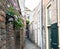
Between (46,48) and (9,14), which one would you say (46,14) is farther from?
(9,14)

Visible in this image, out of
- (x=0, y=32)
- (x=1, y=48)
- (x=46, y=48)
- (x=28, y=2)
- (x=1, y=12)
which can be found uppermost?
(x=28, y=2)

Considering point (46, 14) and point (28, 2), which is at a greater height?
point (28, 2)

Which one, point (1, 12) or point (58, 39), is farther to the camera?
point (58, 39)

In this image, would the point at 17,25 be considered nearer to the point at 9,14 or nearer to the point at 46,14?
the point at 9,14

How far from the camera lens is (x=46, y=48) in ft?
32.5

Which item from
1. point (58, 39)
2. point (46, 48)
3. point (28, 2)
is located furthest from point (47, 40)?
point (28, 2)

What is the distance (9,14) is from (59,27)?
3228 mm

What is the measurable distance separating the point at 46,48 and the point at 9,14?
6.62m

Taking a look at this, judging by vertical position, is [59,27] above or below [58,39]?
above

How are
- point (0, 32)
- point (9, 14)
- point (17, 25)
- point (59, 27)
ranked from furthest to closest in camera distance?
1. point (59, 27)
2. point (17, 25)
3. point (9, 14)
4. point (0, 32)

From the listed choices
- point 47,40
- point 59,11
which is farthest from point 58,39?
point 47,40

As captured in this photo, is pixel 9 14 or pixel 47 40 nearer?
pixel 9 14

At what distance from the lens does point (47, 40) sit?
9.77 m

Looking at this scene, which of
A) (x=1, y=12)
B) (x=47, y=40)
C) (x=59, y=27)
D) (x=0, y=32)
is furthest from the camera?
(x=47, y=40)
